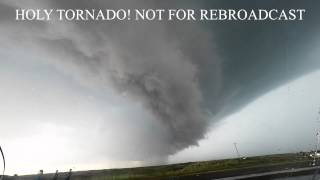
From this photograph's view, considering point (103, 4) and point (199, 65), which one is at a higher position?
point (103, 4)

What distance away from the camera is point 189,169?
3.78 metres

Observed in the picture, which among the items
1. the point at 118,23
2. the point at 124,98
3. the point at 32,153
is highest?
the point at 118,23

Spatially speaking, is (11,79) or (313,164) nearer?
(11,79)

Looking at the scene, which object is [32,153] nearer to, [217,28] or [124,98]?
[124,98]

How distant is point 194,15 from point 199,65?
0.37 m

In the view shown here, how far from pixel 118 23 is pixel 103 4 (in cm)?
18

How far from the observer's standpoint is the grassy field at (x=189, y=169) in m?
Answer: 3.73

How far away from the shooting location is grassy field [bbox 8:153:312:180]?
3730 mm

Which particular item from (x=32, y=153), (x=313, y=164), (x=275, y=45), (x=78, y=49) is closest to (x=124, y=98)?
(x=78, y=49)

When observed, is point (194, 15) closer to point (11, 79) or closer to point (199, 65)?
point (199, 65)

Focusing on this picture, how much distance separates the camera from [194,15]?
3.81 meters

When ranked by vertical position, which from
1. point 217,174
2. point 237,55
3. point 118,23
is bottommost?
point 217,174

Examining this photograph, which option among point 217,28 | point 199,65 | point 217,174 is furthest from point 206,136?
point 217,28

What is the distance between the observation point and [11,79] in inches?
145
